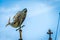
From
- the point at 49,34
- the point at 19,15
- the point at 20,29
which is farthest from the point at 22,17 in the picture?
the point at 49,34

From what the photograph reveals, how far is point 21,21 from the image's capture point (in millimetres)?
47719

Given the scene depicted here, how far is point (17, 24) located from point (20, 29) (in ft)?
14.2

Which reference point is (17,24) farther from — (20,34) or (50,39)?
(50,39)

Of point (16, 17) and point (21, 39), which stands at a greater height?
point (16, 17)

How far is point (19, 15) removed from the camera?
48812 millimetres

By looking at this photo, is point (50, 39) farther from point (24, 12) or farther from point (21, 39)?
point (24, 12)

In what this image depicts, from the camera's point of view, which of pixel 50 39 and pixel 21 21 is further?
pixel 21 21

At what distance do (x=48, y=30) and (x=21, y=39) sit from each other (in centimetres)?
505

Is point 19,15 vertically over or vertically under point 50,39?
over

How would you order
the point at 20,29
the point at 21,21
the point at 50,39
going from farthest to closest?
the point at 21,21
the point at 20,29
the point at 50,39

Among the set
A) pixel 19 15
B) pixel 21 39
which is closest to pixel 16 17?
pixel 19 15

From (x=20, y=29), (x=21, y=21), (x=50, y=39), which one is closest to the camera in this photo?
(x=50, y=39)

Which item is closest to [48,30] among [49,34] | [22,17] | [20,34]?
[49,34]

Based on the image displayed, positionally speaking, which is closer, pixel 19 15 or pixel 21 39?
pixel 21 39
